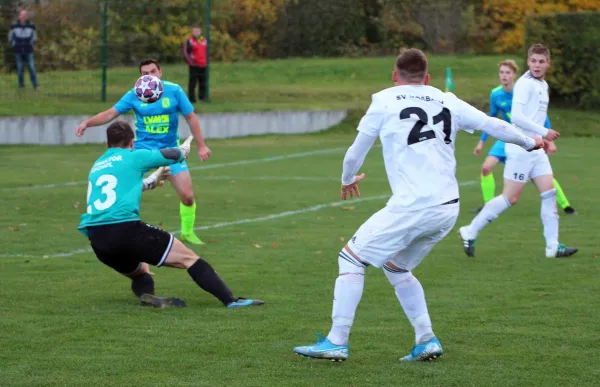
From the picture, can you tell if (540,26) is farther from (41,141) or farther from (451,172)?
(451,172)

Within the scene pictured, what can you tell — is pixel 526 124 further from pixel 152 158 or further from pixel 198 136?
pixel 152 158

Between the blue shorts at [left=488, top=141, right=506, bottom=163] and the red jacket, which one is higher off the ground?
the blue shorts at [left=488, top=141, right=506, bottom=163]

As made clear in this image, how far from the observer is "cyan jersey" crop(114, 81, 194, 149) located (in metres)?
11.8

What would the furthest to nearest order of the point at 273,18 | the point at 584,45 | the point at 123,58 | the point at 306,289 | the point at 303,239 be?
1. the point at 273,18
2. the point at 584,45
3. the point at 123,58
4. the point at 303,239
5. the point at 306,289

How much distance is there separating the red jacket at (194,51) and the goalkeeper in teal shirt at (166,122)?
1727 centimetres

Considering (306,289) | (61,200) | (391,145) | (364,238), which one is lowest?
(61,200)

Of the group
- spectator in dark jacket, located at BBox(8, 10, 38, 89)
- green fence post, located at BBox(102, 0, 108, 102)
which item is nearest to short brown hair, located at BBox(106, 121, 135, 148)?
spectator in dark jacket, located at BBox(8, 10, 38, 89)

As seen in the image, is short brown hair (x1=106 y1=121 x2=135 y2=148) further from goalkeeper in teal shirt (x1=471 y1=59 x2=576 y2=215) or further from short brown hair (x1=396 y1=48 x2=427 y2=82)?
goalkeeper in teal shirt (x1=471 y1=59 x2=576 y2=215)

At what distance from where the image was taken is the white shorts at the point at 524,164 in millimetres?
10961

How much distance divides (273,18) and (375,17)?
4.67 meters

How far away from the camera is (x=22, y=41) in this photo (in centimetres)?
2731

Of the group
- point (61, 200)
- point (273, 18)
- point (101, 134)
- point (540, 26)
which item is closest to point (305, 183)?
point (61, 200)

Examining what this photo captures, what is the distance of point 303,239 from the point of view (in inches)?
494

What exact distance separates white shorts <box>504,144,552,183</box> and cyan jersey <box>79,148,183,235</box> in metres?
4.16
